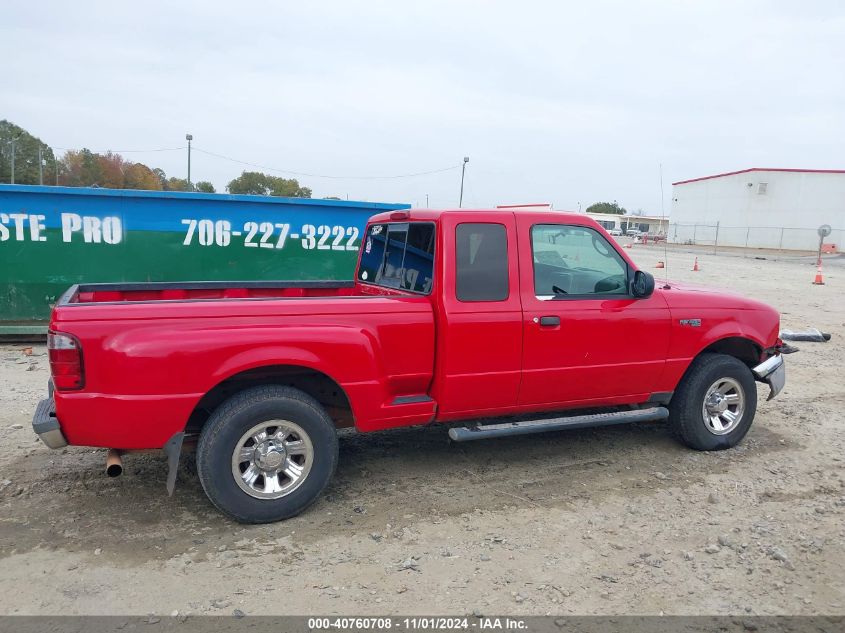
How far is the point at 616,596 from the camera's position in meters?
3.26

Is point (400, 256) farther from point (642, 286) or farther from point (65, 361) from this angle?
point (65, 361)

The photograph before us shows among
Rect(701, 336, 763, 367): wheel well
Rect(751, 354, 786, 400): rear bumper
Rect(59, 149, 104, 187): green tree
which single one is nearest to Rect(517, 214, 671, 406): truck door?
Rect(701, 336, 763, 367): wheel well

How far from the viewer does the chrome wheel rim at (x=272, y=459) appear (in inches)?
150

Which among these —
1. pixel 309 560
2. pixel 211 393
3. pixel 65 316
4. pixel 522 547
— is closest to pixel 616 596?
pixel 522 547

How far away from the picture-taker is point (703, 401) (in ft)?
16.7

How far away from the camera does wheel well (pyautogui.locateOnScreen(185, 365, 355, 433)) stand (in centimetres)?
395

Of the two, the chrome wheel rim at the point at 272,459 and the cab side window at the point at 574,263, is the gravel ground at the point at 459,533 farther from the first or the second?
the cab side window at the point at 574,263

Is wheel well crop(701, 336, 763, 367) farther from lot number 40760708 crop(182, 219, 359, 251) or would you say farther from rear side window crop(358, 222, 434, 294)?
lot number 40760708 crop(182, 219, 359, 251)

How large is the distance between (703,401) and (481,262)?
7.10 ft

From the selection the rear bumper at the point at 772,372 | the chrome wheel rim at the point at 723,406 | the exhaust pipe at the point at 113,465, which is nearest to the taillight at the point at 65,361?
the exhaust pipe at the point at 113,465

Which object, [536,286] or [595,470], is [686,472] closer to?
[595,470]

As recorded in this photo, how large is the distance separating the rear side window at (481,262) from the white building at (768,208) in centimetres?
4579

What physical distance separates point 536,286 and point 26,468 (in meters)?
3.75

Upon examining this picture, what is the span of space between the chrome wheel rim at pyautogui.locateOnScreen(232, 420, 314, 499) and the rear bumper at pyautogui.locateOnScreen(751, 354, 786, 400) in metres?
3.66
